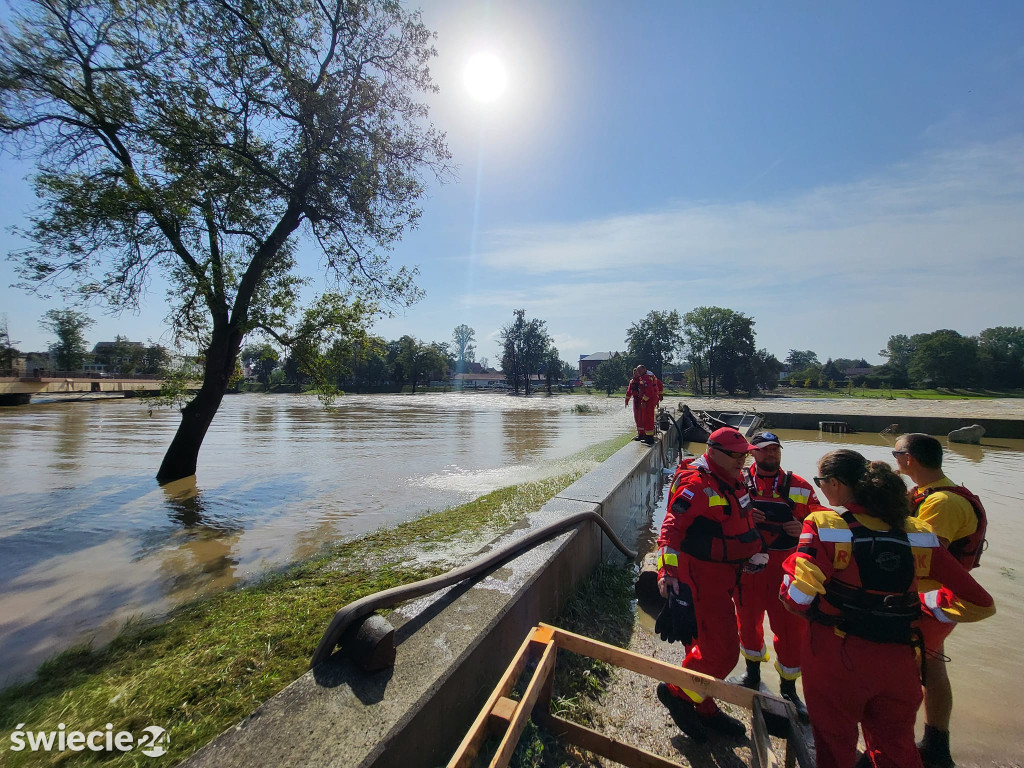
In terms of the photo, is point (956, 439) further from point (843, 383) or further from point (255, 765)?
point (843, 383)

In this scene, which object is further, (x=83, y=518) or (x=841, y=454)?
(x=83, y=518)

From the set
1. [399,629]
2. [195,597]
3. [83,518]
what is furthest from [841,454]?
[83,518]

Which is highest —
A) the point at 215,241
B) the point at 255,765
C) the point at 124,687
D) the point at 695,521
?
the point at 215,241

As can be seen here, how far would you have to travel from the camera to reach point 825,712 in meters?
2.28

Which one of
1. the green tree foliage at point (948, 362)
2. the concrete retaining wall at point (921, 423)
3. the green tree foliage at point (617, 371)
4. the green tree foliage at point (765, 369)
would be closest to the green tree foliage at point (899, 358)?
the green tree foliage at point (948, 362)

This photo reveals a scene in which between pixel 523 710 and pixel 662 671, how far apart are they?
0.84 m

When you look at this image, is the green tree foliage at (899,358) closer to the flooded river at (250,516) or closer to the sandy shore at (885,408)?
the sandy shore at (885,408)

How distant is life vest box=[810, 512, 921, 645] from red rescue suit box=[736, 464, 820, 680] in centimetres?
96

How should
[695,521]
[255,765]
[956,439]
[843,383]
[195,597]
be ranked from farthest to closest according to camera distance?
[843,383] < [956,439] < [195,597] < [695,521] < [255,765]

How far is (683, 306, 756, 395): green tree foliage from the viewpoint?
68.6m

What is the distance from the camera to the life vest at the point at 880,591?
2119 mm

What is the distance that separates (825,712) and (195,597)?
17.8 feet

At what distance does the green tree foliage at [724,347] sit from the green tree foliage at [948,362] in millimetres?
33396

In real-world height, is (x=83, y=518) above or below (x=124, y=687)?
below
